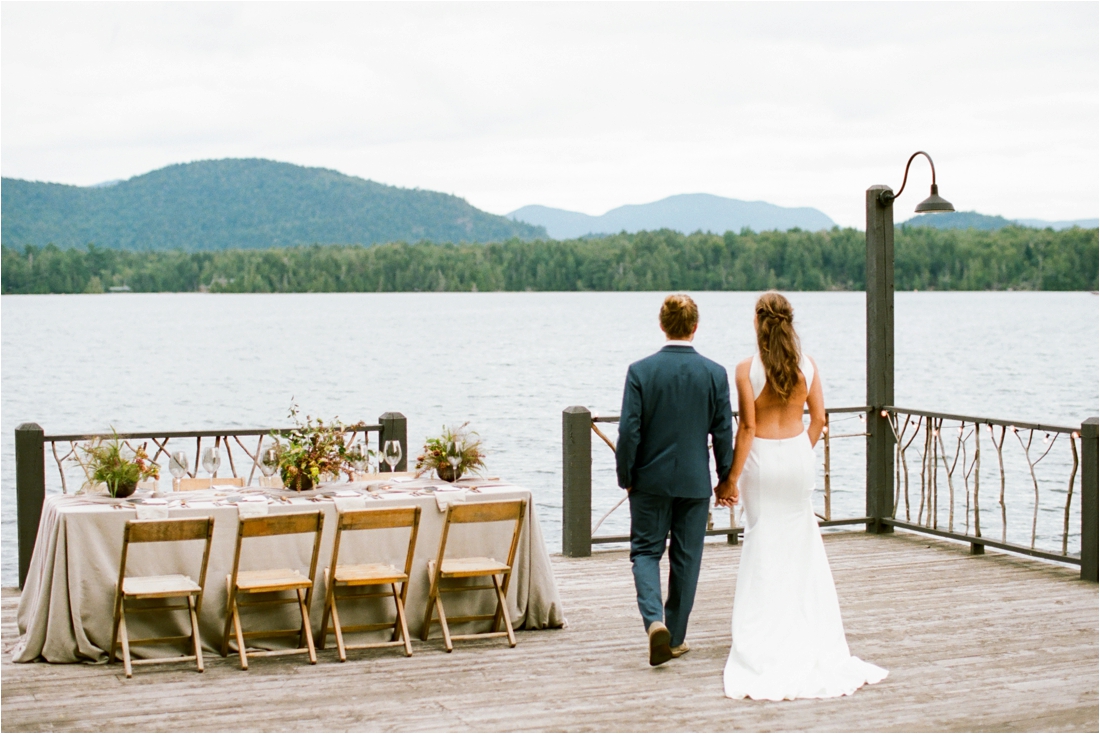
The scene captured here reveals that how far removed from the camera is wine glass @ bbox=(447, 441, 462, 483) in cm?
673

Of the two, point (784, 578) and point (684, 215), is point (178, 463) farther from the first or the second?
point (684, 215)

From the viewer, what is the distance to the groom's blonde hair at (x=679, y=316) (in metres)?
5.69

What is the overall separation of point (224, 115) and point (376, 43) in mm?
31791

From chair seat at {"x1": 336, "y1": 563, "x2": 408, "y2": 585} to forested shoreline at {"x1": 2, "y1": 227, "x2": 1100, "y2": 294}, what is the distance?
248ft

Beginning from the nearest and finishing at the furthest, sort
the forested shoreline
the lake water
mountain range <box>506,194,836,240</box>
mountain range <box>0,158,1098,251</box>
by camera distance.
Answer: the lake water, the forested shoreline, mountain range <box>0,158,1098,251</box>, mountain range <box>506,194,836,240</box>

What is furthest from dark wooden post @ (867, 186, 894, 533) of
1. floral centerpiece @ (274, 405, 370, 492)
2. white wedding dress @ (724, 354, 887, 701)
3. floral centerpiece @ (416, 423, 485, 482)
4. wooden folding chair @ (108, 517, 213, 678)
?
wooden folding chair @ (108, 517, 213, 678)

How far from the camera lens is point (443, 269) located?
94125 mm

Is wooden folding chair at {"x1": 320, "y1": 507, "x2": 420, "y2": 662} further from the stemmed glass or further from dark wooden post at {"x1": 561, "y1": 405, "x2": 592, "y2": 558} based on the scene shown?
dark wooden post at {"x1": 561, "y1": 405, "x2": 592, "y2": 558}

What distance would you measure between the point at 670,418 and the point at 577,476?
304 centimetres

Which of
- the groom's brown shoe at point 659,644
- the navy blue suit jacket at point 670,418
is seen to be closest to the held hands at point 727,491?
the navy blue suit jacket at point 670,418

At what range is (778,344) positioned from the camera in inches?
219

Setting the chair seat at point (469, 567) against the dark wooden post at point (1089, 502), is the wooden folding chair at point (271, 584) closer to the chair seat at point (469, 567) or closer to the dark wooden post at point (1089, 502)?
the chair seat at point (469, 567)

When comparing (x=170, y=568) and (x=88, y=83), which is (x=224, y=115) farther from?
(x=170, y=568)

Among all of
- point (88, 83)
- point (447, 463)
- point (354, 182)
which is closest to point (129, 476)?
point (447, 463)
